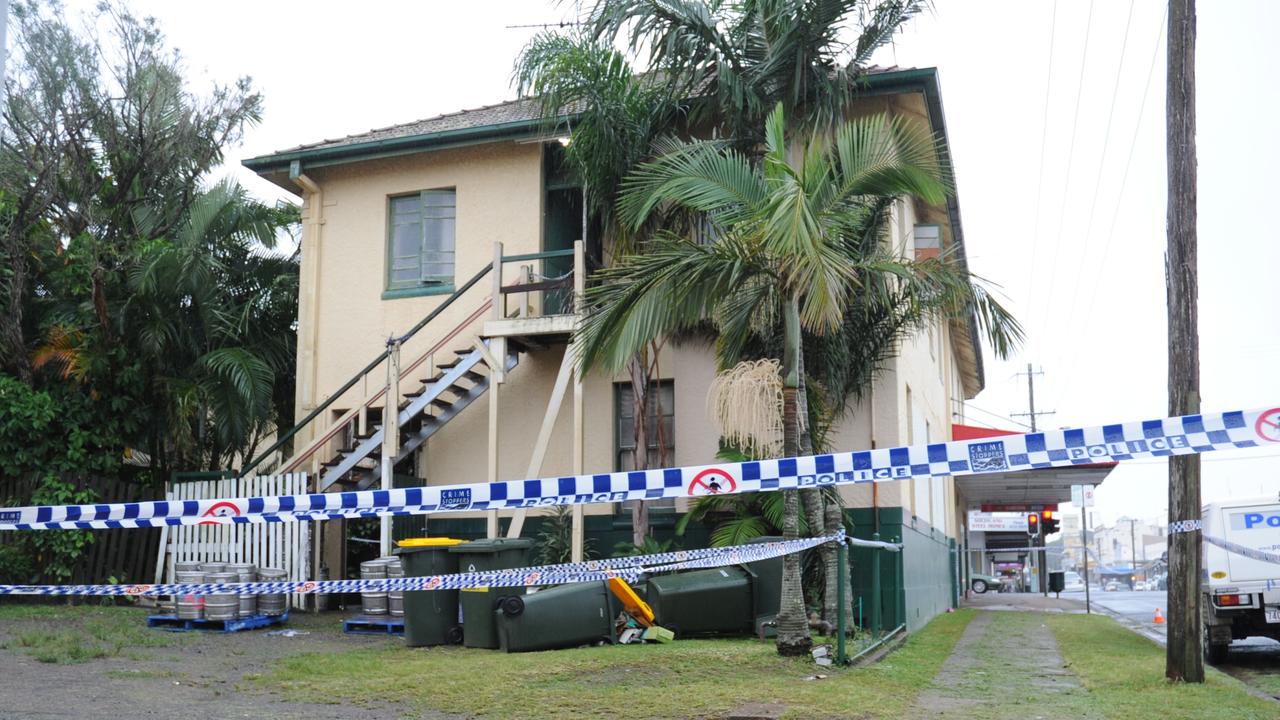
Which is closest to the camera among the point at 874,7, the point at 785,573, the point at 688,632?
the point at 785,573

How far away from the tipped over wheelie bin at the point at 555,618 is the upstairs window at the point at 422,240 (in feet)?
23.1

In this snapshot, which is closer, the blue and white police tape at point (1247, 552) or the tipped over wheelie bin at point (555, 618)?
the tipped over wheelie bin at point (555, 618)

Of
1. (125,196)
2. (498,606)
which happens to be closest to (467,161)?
(125,196)

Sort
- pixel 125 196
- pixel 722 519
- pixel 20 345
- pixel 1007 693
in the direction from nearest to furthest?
pixel 1007 693 → pixel 722 519 → pixel 20 345 → pixel 125 196

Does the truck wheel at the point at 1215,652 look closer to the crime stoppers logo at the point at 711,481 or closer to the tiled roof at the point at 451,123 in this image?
the crime stoppers logo at the point at 711,481

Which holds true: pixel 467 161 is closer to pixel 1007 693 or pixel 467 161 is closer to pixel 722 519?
pixel 722 519

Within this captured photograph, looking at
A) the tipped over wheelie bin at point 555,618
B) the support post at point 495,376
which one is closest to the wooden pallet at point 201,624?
the support post at point 495,376

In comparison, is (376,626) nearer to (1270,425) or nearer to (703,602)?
(703,602)

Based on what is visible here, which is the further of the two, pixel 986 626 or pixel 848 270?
pixel 986 626

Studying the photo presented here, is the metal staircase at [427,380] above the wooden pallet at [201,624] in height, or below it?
above

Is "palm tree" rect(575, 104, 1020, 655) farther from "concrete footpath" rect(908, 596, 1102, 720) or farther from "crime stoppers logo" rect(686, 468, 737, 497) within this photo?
"concrete footpath" rect(908, 596, 1102, 720)

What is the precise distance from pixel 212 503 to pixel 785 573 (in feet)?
17.0

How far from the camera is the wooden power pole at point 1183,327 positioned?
1019 centimetres

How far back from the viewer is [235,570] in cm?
1422
